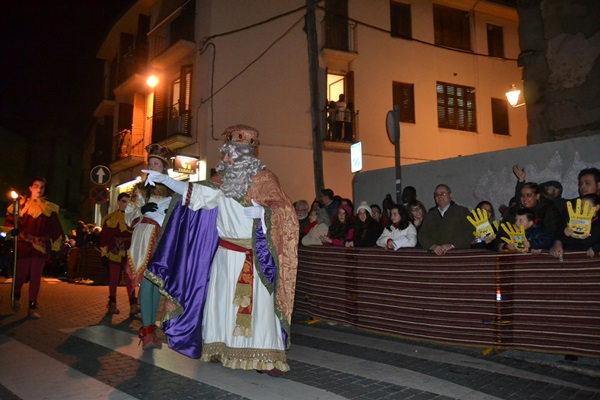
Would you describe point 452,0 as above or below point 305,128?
above

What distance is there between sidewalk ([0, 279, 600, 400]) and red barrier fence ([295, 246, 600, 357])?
214 millimetres

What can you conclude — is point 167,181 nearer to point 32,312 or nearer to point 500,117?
point 32,312

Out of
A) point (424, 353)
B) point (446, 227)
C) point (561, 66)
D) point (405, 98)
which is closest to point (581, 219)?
point (446, 227)

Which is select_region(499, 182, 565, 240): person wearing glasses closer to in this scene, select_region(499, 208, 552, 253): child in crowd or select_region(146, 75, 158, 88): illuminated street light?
select_region(499, 208, 552, 253): child in crowd

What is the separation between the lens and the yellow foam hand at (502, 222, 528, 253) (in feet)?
17.2

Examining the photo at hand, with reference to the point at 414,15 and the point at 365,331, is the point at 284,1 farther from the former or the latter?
the point at 365,331

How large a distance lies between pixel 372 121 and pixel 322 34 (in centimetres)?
382

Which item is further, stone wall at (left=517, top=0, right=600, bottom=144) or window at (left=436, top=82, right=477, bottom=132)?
window at (left=436, top=82, right=477, bottom=132)

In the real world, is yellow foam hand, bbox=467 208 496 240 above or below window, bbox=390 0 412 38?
below

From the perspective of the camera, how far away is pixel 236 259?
4.61 m

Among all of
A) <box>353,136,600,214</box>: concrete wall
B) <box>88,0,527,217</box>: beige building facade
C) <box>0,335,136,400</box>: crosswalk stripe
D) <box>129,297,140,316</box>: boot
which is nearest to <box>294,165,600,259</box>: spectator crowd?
<box>353,136,600,214</box>: concrete wall

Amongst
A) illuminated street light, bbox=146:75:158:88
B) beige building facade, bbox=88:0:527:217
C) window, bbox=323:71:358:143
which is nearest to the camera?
beige building facade, bbox=88:0:527:217

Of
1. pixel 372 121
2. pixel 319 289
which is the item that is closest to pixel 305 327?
pixel 319 289

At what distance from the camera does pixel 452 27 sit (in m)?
20.6
